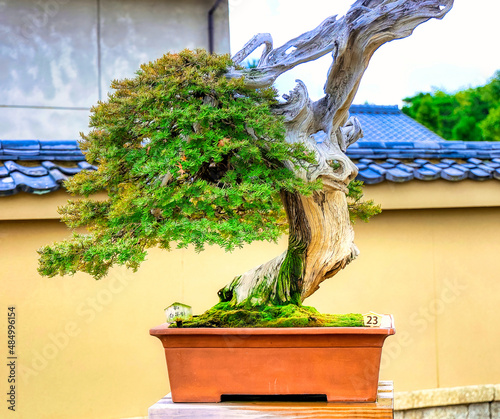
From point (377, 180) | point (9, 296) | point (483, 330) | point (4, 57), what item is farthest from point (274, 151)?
point (4, 57)

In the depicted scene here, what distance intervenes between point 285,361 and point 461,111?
13831mm

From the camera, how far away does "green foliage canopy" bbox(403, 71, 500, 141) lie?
12.3 meters

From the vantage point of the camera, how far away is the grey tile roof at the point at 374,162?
10.3 feet

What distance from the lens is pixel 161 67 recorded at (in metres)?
1.64

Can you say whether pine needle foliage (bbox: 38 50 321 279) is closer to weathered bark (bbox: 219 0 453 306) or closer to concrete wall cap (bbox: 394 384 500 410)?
weathered bark (bbox: 219 0 453 306)

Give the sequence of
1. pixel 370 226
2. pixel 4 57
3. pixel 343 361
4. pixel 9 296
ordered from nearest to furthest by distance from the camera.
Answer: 1. pixel 343 361
2. pixel 9 296
3. pixel 370 226
4. pixel 4 57

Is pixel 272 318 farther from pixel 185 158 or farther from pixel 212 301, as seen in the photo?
pixel 212 301

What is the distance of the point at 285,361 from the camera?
156 centimetres

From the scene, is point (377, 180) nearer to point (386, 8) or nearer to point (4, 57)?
point (386, 8)

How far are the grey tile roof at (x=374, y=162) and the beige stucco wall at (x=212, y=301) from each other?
0.36 feet

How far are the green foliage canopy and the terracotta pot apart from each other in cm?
1054

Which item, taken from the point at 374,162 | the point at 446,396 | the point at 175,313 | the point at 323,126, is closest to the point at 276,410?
the point at 175,313

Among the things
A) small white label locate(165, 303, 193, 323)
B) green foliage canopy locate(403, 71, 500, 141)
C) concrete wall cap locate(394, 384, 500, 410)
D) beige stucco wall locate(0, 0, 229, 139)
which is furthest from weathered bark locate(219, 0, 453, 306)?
green foliage canopy locate(403, 71, 500, 141)

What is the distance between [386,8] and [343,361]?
36.9 inches
